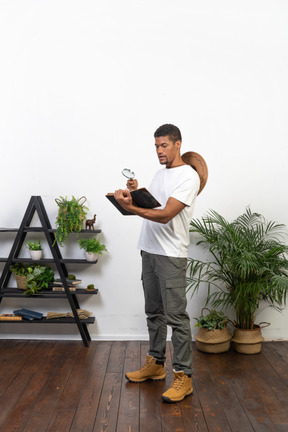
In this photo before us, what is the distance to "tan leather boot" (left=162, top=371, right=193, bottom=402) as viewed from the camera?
2.71 m

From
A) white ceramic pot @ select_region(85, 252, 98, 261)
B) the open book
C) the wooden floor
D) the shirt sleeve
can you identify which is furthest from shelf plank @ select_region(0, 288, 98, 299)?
the shirt sleeve

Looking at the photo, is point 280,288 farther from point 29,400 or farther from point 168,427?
point 29,400

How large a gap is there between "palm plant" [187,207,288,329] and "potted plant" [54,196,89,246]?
0.85 m

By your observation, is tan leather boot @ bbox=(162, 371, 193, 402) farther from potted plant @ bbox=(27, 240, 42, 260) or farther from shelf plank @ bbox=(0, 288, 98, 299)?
potted plant @ bbox=(27, 240, 42, 260)

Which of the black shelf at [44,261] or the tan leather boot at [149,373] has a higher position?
the black shelf at [44,261]

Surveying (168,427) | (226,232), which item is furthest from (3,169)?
(168,427)

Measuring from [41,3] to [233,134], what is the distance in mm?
1837

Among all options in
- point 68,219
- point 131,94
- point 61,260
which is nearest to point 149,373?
point 61,260

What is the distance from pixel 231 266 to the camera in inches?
139

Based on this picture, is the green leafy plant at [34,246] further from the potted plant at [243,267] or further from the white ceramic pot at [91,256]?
the potted plant at [243,267]

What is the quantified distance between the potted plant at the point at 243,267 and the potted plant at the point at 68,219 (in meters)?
0.85

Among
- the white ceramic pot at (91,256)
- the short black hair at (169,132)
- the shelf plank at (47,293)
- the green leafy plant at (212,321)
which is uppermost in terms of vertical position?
the short black hair at (169,132)

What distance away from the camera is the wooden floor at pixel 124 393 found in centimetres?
249

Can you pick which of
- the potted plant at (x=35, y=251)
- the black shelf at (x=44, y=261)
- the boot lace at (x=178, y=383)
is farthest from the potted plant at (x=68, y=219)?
the boot lace at (x=178, y=383)
